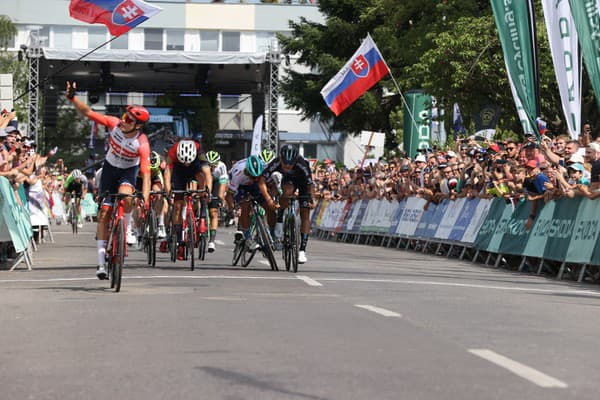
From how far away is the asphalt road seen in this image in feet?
23.1

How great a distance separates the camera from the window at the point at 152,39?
91188mm

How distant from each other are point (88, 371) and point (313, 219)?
38.5 m

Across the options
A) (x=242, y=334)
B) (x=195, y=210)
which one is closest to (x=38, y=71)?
(x=195, y=210)

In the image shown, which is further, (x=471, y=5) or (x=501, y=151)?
(x=471, y=5)

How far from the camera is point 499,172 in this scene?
24344 millimetres

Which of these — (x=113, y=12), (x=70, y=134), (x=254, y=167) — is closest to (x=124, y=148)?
(x=254, y=167)

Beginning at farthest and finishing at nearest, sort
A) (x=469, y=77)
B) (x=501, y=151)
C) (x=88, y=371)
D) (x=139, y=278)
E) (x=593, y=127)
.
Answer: (x=593, y=127) < (x=469, y=77) < (x=501, y=151) < (x=139, y=278) < (x=88, y=371)

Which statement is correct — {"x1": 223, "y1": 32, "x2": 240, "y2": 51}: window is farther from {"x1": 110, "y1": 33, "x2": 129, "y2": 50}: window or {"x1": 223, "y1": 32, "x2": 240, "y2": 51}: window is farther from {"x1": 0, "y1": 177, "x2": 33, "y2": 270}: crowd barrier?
{"x1": 0, "y1": 177, "x2": 33, "y2": 270}: crowd barrier

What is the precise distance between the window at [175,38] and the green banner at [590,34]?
72520mm

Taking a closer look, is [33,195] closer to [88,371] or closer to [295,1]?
[88,371]

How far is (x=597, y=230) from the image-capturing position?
18.6m

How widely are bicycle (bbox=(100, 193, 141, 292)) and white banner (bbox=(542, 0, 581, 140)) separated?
10244 millimetres

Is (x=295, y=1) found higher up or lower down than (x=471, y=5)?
higher up

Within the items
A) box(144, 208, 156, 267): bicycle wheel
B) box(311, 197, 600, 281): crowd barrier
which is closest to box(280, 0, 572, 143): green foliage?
box(311, 197, 600, 281): crowd barrier
